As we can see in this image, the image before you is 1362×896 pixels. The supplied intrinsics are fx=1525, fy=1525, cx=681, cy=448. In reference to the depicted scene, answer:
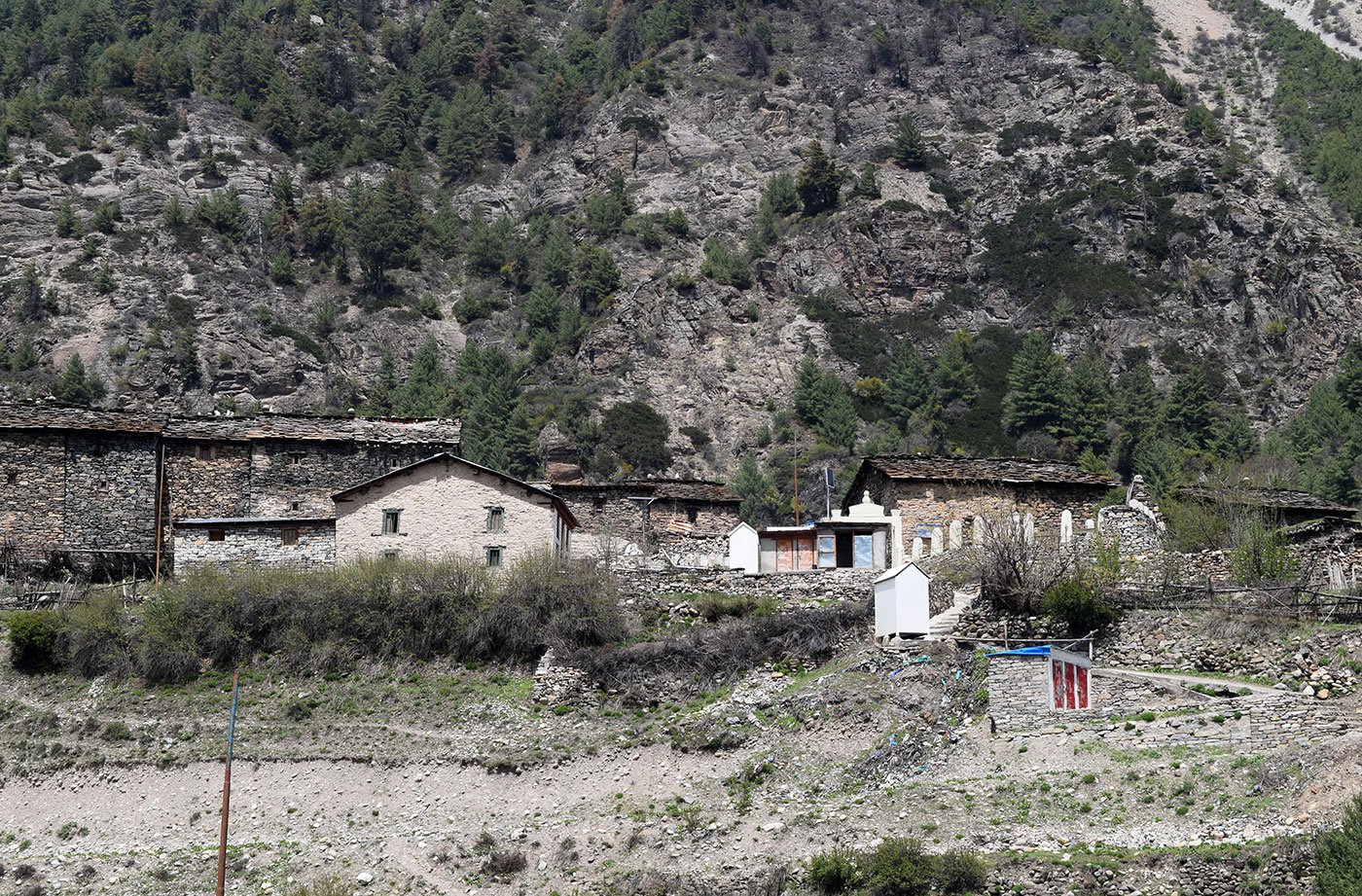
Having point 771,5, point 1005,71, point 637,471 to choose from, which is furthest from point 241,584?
point 771,5

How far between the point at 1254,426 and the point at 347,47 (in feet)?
359

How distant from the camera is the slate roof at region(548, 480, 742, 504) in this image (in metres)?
61.1

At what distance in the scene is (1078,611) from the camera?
38656 mm

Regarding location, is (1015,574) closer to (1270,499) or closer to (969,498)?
(969,498)

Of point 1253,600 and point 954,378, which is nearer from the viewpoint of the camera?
point 1253,600

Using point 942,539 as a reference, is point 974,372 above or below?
above

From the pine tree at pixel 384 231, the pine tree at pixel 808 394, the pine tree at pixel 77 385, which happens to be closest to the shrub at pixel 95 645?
the pine tree at pixel 77 385

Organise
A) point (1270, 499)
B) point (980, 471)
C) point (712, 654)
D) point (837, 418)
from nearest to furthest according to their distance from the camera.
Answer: point (712, 654), point (1270, 499), point (980, 471), point (837, 418)

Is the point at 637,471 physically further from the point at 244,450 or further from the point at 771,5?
the point at 771,5

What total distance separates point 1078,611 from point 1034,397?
7008 centimetres

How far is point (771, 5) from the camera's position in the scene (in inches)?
6865

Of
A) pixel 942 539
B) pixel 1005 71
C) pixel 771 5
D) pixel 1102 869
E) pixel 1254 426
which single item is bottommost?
pixel 1102 869

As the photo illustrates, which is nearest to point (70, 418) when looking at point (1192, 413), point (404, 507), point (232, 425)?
point (232, 425)

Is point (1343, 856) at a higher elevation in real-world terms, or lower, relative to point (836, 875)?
higher
